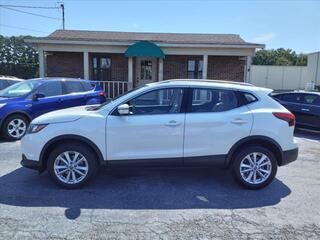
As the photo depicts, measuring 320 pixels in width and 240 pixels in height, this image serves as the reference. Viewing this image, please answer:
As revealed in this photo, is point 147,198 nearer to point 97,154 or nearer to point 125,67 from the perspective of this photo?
point 97,154

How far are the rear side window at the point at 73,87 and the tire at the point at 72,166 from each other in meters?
4.63

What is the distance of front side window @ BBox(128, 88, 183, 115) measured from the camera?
4.62 meters

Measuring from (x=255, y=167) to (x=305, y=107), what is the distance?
6003 mm

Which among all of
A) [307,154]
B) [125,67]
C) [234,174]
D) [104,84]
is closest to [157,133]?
[234,174]

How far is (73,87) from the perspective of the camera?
29.3ft

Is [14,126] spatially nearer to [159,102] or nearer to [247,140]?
[159,102]

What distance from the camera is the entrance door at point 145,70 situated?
52.5 feet

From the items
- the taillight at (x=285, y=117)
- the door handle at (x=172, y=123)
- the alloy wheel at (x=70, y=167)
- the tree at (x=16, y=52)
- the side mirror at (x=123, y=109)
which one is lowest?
the alloy wheel at (x=70, y=167)

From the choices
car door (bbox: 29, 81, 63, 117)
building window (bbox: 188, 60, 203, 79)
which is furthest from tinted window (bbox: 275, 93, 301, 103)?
car door (bbox: 29, 81, 63, 117)

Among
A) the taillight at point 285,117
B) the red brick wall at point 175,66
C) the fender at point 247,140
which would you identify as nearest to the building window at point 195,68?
the red brick wall at point 175,66

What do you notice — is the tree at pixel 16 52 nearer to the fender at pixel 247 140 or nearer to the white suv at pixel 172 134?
the white suv at pixel 172 134

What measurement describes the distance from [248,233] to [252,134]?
166cm

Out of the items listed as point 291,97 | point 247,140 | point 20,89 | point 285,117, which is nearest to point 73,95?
point 20,89

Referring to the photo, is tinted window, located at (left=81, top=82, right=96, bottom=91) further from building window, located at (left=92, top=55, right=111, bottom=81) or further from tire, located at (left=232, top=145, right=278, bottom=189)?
building window, located at (left=92, top=55, right=111, bottom=81)
